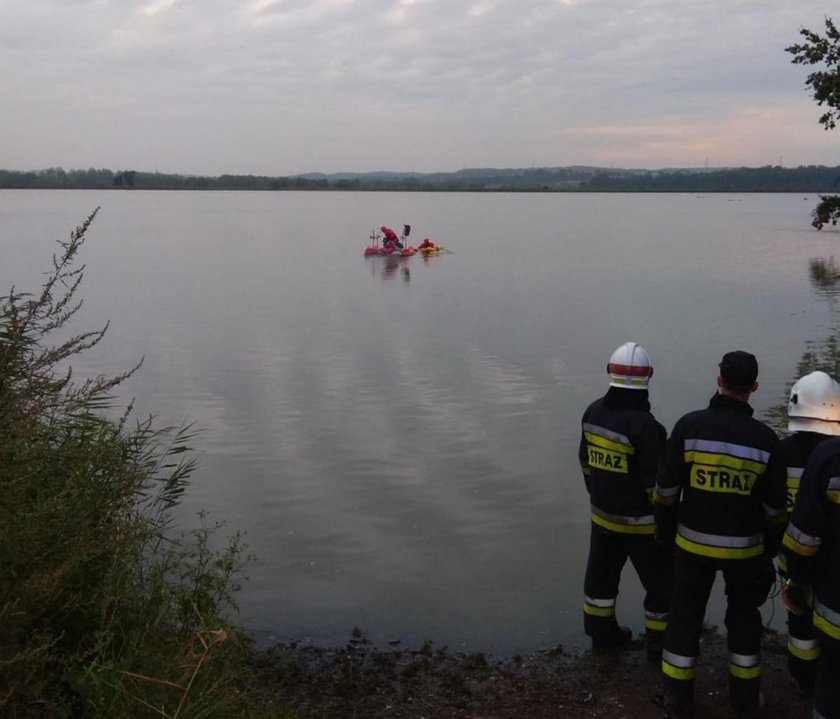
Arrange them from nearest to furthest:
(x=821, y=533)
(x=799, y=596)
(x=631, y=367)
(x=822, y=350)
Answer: (x=821, y=533) → (x=799, y=596) → (x=631, y=367) → (x=822, y=350)

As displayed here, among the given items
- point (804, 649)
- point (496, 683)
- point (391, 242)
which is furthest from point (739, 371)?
point (391, 242)

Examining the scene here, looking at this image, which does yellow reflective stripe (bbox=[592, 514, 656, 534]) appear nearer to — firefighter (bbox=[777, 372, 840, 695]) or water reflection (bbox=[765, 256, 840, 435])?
firefighter (bbox=[777, 372, 840, 695])

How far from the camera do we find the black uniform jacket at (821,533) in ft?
14.0

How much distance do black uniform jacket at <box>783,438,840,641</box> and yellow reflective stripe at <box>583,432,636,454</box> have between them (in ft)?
4.50

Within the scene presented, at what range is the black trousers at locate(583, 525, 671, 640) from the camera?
230 inches

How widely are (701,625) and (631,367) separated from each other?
5.04 ft

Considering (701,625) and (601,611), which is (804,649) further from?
(601,611)

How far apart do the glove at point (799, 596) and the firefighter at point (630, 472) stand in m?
1.00

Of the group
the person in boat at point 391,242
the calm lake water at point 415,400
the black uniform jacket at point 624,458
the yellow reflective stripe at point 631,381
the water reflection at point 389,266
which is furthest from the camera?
the person in boat at point 391,242

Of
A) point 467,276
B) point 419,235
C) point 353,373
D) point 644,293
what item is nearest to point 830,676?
point 353,373

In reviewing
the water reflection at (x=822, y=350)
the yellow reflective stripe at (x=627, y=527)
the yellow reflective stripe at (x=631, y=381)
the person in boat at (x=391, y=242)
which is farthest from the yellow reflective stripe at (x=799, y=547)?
the person in boat at (x=391, y=242)

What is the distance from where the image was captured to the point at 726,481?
498cm

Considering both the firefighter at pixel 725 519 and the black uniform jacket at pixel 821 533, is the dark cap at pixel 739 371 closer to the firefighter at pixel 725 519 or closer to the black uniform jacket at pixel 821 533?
the firefighter at pixel 725 519

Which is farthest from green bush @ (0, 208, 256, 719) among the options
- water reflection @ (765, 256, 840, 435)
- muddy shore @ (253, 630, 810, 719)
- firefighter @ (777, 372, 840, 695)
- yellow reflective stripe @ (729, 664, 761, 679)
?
water reflection @ (765, 256, 840, 435)
